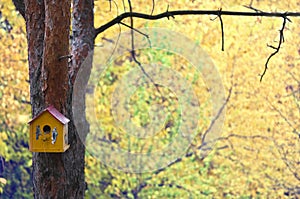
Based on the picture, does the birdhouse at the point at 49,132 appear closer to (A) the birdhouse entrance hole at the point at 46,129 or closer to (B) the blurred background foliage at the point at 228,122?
(A) the birdhouse entrance hole at the point at 46,129

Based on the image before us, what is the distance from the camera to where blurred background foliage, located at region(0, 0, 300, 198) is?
3855 millimetres

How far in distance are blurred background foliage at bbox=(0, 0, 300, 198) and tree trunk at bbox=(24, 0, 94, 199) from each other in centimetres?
253

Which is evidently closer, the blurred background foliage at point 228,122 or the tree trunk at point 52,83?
the tree trunk at point 52,83

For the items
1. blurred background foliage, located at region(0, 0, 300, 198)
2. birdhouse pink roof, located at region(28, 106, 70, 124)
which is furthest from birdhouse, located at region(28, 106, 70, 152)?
blurred background foliage, located at region(0, 0, 300, 198)

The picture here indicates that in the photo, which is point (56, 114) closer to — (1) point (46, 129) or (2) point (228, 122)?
(1) point (46, 129)

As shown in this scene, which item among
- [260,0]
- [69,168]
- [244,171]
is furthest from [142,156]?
[69,168]

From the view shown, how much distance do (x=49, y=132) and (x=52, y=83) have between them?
0.37 ft

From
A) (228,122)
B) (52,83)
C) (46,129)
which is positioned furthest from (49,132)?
(228,122)

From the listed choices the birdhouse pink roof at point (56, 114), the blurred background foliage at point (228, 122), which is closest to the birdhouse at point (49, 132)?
the birdhouse pink roof at point (56, 114)

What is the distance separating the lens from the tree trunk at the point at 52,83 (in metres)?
1.13

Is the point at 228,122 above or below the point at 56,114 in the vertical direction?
below

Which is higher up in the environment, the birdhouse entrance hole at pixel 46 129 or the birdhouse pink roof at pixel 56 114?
the birdhouse pink roof at pixel 56 114

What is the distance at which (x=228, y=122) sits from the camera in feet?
13.0

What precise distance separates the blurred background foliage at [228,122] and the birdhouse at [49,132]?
8.48 feet
